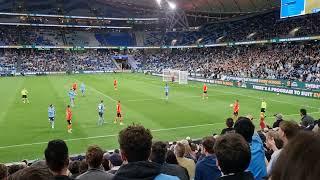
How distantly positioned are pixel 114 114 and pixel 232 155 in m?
28.0

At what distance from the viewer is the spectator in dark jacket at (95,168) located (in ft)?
15.6

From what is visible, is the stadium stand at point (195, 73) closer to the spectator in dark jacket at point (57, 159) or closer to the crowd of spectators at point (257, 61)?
the spectator in dark jacket at point (57, 159)

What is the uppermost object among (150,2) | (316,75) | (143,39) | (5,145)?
(150,2)

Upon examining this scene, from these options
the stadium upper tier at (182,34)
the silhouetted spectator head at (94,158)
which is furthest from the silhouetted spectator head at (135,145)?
the stadium upper tier at (182,34)

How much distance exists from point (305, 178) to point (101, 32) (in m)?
110

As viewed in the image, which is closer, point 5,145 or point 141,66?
point 5,145

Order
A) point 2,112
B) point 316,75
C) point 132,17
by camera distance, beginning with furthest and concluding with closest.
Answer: point 132,17 < point 316,75 < point 2,112

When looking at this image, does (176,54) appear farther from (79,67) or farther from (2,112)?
(2,112)

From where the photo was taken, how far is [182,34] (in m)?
104

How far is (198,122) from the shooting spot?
2734 cm

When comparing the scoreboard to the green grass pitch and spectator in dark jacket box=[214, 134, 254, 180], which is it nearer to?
the green grass pitch

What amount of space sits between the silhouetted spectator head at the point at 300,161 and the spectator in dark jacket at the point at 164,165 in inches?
144

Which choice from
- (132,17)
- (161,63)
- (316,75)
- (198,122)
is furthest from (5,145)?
(132,17)

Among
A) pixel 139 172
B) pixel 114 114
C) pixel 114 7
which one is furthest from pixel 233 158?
pixel 114 7
